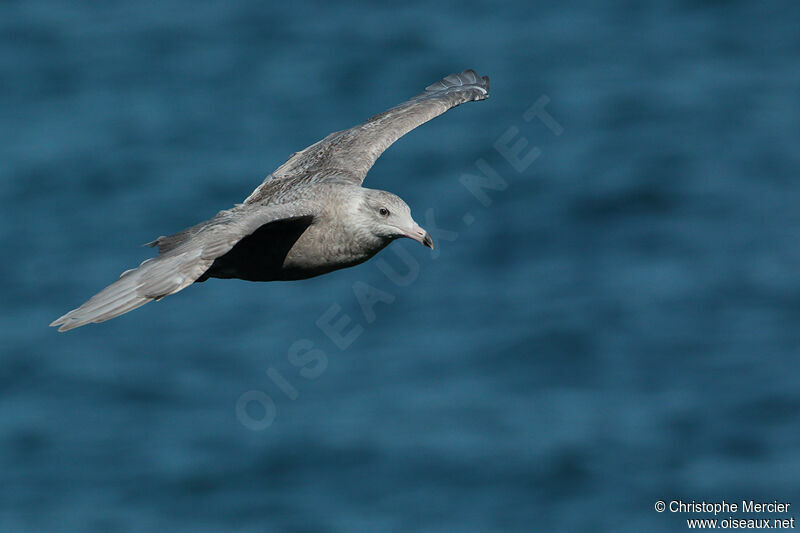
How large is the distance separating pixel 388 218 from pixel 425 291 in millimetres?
21927

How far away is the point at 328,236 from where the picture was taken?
13172mm

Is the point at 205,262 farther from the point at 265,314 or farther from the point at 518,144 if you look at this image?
the point at 518,144

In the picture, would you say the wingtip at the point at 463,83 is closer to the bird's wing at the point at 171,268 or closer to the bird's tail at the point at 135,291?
the bird's wing at the point at 171,268

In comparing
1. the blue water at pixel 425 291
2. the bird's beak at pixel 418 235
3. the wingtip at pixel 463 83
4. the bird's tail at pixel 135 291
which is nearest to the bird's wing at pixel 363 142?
the wingtip at pixel 463 83

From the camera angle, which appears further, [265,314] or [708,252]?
[708,252]

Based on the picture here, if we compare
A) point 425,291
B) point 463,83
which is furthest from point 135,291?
point 425,291

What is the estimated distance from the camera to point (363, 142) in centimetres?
1520

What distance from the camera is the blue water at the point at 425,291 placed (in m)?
31.7

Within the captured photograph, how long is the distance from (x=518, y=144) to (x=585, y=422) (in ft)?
32.1

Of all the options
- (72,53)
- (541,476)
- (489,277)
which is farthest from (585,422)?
(72,53)

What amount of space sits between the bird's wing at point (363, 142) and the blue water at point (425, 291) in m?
15.1

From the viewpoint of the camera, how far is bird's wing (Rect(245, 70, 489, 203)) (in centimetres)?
1480

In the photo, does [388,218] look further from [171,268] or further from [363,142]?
[363,142]

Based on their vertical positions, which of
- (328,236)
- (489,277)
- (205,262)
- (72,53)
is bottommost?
(205,262)
